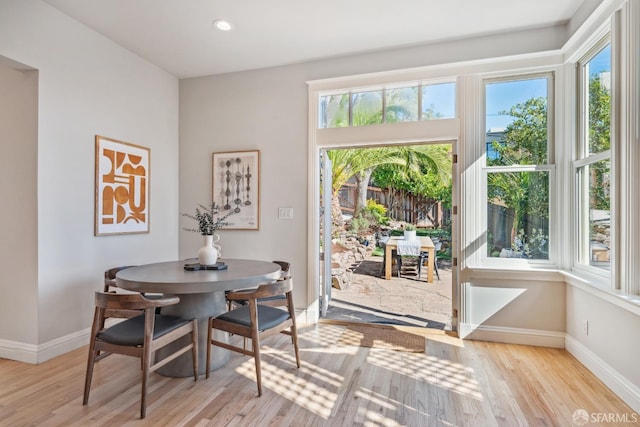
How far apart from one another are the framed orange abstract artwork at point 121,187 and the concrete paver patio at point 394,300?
238 cm

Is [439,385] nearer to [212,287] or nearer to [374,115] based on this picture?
[212,287]

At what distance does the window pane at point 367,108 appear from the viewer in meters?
3.68

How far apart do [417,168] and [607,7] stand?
214 inches

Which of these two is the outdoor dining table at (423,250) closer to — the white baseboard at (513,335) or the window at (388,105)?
the white baseboard at (513,335)

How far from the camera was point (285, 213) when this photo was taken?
3.86 metres

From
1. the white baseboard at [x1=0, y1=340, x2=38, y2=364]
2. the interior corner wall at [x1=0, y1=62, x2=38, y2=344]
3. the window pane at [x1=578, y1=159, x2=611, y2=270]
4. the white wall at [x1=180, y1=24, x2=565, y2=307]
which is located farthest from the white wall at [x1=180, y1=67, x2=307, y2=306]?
the window pane at [x1=578, y1=159, x2=611, y2=270]

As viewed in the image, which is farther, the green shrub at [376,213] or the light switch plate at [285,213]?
the green shrub at [376,213]

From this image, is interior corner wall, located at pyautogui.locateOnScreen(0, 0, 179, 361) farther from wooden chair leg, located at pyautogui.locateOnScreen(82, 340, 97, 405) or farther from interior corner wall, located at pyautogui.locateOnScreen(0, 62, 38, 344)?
wooden chair leg, located at pyautogui.locateOnScreen(82, 340, 97, 405)

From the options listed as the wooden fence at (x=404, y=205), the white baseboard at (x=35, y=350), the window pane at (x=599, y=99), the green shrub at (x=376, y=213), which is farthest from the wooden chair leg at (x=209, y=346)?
the green shrub at (x=376, y=213)

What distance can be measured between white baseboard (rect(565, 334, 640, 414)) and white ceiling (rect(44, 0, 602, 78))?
2738 millimetres

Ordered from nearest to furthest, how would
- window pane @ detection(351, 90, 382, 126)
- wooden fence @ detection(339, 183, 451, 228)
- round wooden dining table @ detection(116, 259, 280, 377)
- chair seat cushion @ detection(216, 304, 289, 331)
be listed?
1. round wooden dining table @ detection(116, 259, 280, 377)
2. chair seat cushion @ detection(216, 304, 289, 331)
3. window pane @ detection(351, 90, 382, 126)
4. wooden fence @ detection(339, 183, 451, 228)

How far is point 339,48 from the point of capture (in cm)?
352

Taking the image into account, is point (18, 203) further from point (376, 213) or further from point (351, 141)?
point (376, 213)

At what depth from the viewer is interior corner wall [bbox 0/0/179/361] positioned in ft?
8.91
